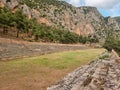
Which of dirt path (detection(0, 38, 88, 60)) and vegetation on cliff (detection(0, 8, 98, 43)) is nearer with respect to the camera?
dirt path (detection(0, 38, 88, 60))

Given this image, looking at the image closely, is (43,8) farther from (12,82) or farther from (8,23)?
(12,82)

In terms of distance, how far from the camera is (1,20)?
229ft

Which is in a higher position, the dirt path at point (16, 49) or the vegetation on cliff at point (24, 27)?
the vegetation on cliff at point (24, 27)

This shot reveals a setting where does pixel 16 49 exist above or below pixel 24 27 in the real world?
below

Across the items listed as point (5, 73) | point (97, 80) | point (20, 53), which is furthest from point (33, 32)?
point (97, 80)

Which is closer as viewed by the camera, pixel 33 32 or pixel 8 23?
pixel 8 23

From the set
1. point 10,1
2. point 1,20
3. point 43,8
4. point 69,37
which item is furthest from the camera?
point 43,8

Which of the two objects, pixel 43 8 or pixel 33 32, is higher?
pixel 43 8

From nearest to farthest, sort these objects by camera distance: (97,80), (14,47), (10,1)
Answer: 1. (97,80)
2. (14,47)
3. (10,1)

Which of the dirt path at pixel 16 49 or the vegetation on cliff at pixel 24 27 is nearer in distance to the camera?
the dirt path at pixel 16 49

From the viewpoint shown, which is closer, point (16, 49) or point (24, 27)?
point (16, 49)

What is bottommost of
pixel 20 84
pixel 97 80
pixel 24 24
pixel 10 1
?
pixel 20 84

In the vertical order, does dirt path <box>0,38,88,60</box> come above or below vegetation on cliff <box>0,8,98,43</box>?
below

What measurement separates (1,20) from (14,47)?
25.5m
